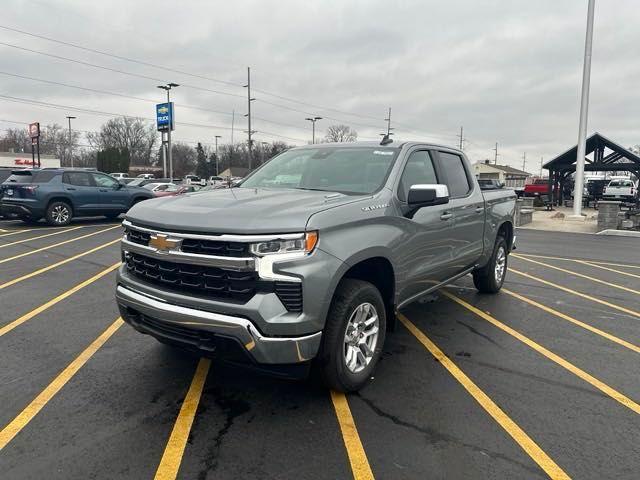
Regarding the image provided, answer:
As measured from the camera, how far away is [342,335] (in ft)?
10.5

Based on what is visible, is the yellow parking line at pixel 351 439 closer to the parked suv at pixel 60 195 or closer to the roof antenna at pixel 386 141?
the roof antenna at pixel 386 141

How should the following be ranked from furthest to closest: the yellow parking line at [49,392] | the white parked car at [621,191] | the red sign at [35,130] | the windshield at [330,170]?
the red sign at [35,130] → the white parked car at [621,191] → the windshield at [330,170] → the yellow parking line at [49,392]

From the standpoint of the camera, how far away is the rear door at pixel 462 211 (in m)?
4.85

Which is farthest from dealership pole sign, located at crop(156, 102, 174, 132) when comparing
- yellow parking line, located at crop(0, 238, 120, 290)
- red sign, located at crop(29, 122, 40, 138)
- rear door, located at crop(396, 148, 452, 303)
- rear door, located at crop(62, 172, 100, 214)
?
rear door, located at crop(396, 148, 452, 303)

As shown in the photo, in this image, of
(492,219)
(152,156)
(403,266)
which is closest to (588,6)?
(492,219)

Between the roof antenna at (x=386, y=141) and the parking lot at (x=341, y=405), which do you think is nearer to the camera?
the parking lot at (x=341, y=405)

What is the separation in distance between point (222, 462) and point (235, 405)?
0.64 metres

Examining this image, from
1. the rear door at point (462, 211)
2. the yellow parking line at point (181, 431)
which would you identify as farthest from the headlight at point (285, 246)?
the rear door at point (462, 211)

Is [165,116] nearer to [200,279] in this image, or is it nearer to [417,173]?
[417,173]

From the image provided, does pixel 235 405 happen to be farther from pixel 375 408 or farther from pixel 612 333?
pixel 612 333

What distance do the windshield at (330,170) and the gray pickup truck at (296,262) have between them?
0.02m

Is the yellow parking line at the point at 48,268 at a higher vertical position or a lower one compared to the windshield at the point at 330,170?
lower

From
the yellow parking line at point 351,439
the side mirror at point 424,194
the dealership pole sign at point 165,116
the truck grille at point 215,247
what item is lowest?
the yellow parking line at point 351,439

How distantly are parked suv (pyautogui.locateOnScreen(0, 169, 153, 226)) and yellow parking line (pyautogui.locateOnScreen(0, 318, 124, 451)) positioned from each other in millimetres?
10492
